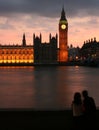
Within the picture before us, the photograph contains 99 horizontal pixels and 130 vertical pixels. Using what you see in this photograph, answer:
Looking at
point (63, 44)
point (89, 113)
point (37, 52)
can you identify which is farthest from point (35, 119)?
point (37, 52)

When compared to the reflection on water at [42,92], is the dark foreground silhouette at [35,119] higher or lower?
higher

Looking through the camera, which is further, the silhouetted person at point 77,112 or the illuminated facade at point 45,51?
the illuminated facade at point 45,51

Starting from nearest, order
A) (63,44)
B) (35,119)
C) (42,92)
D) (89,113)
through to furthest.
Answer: (89,113) < (35,119) < (42,92) < (63,44)

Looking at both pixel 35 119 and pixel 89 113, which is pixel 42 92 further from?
pixel 89 113

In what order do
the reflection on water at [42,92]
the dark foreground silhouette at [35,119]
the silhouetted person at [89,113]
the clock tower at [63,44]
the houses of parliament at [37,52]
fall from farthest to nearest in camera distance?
the houses of parliament at [37,52]
the clock tower at [63,44]
the reflection on water at [42,92]
the dark foreground silhouette at [35,119]
the silhouetted person at [89,113]

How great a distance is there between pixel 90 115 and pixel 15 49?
454 ft

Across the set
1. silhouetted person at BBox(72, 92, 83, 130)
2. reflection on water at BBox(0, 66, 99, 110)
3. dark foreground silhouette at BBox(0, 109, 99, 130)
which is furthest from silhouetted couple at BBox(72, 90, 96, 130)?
reflection on water at BBox(0, 66, 99, 110)

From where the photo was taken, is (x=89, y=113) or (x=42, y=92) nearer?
(x=89, y=113)

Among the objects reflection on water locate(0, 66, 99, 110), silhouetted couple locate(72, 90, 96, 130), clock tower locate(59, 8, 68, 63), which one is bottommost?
reflection on water locate(0, 66, 99, 110)

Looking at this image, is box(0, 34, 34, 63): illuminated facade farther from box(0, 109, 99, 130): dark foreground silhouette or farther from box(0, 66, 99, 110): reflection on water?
box(0, 109, 99, 130): dark foreground silhouette

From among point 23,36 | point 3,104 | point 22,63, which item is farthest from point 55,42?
point 3,104

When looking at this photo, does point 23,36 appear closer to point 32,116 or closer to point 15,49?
point 15,49

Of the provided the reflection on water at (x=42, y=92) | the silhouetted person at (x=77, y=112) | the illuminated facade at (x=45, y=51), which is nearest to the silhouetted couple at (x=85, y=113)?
the silhouetted person at (x=77, y=112)

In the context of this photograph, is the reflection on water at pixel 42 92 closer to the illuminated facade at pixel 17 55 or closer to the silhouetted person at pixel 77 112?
the silhouetted person at pixel 77 112
